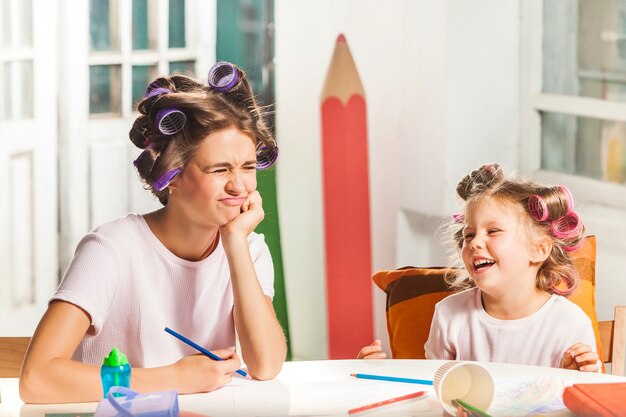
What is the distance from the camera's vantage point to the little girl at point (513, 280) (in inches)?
74.7

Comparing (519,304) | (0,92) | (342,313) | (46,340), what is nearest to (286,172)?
(342,313)

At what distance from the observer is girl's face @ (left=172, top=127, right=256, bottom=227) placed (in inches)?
68.2

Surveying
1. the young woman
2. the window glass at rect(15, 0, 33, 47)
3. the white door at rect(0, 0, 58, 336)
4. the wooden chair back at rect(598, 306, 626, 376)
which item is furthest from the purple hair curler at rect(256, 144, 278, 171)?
the window glass at rect(15, 0, 33, 47)

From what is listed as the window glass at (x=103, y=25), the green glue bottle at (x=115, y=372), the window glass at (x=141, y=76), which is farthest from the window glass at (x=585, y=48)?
the green glue bottle at (x=115, y=372)

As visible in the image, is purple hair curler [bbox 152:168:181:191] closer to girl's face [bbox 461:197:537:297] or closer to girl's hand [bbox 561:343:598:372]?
girl's face [bbox 461:197:537:297]

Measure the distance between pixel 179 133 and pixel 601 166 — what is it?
1832mm

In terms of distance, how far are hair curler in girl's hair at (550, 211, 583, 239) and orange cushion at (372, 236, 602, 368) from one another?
132mm

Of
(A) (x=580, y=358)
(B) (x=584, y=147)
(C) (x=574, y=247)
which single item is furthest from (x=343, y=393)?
(B) (x=584, y=147)

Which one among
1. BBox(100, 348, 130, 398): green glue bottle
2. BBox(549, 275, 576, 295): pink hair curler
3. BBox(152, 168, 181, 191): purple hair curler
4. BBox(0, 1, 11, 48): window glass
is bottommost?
BBox(100, 348, 130, 398): green glue bottle

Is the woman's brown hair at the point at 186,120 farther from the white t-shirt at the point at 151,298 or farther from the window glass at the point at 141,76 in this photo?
the window glass at the point at 141,76

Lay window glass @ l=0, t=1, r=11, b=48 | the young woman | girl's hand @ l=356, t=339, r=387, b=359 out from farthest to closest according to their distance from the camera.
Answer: window glass @ l=0, t=1, r=11, b=48 → girl's hand @ l=356, t=339, r=387, b=359 → the young woman

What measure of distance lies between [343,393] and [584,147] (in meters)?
1.94

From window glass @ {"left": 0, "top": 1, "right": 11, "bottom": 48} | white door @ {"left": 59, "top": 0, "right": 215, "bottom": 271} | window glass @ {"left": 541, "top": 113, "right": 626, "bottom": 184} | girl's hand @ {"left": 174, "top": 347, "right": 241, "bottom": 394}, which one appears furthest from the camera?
white door @ {"left": 59, "top": 0, "right": 215, "bottom": 271}

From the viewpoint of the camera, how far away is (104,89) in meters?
3.58
